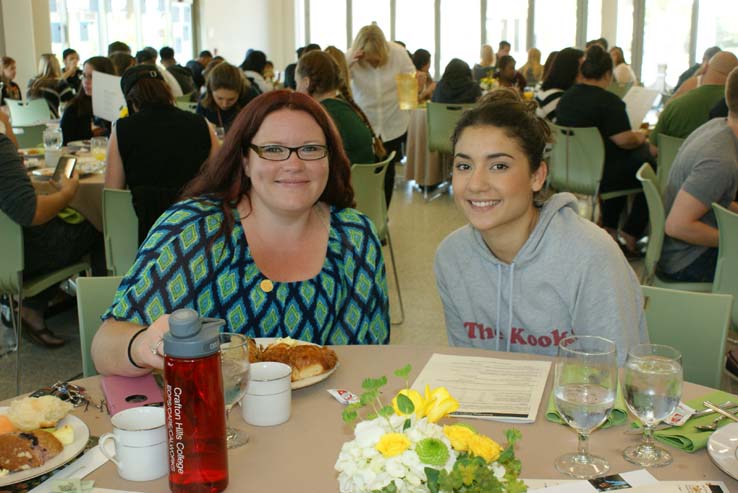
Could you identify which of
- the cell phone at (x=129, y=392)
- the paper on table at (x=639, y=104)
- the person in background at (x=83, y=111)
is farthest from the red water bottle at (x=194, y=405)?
the paper on table at (x=639, y=104)

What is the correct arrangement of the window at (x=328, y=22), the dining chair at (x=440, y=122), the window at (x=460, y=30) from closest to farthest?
the dining chair at (x=440, y=122) < the window at (x=460, y=30) < the window at (x=328, y=22)

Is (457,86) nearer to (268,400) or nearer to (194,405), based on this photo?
(268,400)

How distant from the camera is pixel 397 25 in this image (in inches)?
666

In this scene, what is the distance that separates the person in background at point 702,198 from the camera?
10.8 ft

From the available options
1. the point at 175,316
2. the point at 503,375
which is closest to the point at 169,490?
the point at 175,316

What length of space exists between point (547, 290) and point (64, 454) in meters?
1.15

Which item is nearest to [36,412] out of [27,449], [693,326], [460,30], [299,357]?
[27,449]

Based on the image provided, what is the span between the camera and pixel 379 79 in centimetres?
743

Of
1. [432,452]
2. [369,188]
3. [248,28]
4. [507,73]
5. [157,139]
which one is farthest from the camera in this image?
[248,28]

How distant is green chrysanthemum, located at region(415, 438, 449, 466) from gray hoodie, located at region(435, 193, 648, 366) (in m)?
1.03

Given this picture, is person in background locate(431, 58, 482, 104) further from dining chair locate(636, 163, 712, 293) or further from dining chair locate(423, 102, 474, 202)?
dining chair locate(636, 163, 712, 293)

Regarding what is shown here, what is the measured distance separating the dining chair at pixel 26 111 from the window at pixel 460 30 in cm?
1028

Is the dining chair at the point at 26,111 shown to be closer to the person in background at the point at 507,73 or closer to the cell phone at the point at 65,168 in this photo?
the cell phone at the point at 65,168

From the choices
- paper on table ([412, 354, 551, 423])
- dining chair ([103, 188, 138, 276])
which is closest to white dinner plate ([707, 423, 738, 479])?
paper on table ([412, 354, 551, 423])
